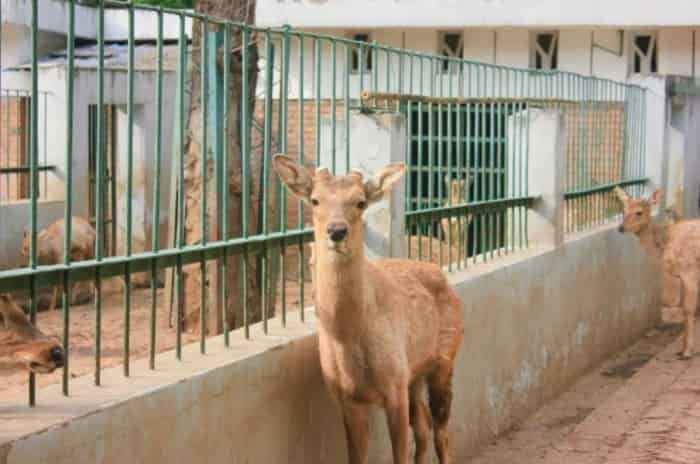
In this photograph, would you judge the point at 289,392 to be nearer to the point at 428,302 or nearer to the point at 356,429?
the point at 356,429

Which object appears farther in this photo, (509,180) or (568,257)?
(568,257)

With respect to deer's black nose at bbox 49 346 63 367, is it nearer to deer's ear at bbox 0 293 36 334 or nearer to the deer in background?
deer's ear at bbox 0 293 36 334

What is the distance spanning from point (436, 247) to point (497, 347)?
1.04 metres

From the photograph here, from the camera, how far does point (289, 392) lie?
675cm

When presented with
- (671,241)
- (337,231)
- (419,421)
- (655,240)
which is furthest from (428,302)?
(655,240)

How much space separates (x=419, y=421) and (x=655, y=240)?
8.45 metres

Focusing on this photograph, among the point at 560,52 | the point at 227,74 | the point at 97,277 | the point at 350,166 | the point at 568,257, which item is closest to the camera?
the point at 97,277

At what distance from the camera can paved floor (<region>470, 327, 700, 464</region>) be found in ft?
30.4

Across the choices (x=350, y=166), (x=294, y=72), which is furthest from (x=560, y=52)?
(x=350, y=166)

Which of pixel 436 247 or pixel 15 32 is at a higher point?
pixel 15 32

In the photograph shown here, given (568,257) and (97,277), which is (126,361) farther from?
(568,257)

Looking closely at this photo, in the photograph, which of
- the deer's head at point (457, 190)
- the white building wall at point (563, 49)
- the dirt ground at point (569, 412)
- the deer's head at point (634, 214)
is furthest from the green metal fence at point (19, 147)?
the deer's head at point (634, 214)

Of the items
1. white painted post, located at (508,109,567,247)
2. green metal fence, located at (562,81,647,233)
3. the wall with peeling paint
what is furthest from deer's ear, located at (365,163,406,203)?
green metal fence, located at (562,81,647,233)

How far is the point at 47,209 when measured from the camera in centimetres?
1577
